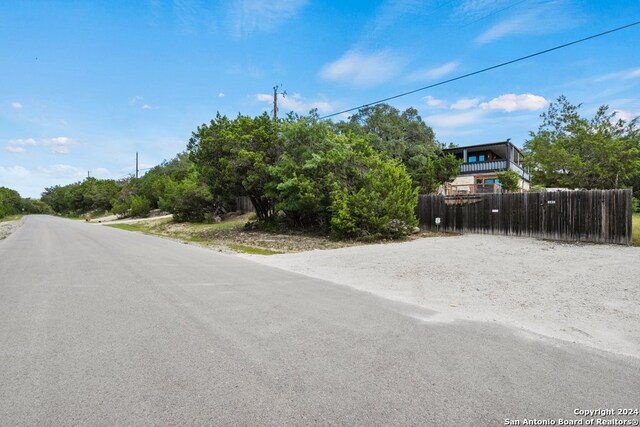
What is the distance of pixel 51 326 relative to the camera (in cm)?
441

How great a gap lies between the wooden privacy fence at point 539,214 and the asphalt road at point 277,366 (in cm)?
1200

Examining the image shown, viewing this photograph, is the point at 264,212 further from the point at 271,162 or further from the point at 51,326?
the point at 51,326

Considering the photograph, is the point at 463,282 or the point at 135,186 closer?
the point at 463,282

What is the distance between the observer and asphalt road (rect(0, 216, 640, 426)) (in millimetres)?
2588

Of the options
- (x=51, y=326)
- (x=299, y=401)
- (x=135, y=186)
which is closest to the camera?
(x=299, y=401)

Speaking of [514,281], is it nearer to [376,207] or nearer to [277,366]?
[277,366]

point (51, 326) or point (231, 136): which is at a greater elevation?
point (231, 136)

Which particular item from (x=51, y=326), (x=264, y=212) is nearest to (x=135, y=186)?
(x=264, y=212)

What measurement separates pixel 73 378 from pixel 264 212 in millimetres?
20418

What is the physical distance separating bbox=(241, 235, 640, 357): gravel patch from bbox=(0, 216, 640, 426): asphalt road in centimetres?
75

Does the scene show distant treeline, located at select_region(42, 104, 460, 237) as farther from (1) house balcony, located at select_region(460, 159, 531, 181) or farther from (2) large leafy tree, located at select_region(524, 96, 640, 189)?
(1) house balcony, located at select_region(460, 159, 531, 181)

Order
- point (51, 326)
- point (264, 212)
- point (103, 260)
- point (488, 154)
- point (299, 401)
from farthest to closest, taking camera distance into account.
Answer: point (488, 154) < point (264, 212) < point (103, 260) < point (51, 326) < point (299, 401)

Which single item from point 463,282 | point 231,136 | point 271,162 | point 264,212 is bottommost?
point 463,282

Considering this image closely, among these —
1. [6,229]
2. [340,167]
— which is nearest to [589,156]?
[340,167]
